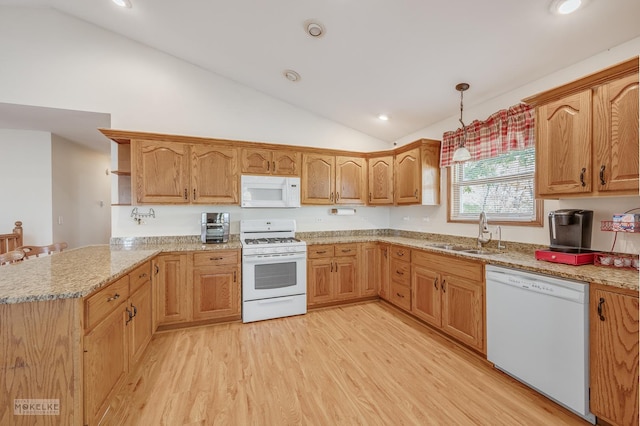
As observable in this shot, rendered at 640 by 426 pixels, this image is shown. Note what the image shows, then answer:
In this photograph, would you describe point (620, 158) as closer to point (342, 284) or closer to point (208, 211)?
point (342, 284)

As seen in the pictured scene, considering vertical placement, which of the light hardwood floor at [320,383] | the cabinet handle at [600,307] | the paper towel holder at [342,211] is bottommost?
the light hardwood floor at [320,383]

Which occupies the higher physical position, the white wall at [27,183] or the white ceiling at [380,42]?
the white ceiling at [380,42]

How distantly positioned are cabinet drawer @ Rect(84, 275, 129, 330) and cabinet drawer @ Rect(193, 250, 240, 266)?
947 millimetres

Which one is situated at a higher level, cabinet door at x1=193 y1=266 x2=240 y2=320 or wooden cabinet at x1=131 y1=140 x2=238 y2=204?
wooden cabinet at x1=131 y1=140 x2=238 y2=204

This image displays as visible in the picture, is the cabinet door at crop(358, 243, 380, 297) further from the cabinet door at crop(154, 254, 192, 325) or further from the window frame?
the cabinet door at crop(154, 254, 192, 325)

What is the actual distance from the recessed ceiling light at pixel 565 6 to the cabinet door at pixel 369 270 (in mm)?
2761

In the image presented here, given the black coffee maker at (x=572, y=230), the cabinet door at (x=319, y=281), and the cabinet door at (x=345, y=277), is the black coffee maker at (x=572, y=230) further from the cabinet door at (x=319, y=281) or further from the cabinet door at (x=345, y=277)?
the cabinet door at (x=319, y=281)

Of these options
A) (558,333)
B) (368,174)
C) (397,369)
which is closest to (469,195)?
(368,174)

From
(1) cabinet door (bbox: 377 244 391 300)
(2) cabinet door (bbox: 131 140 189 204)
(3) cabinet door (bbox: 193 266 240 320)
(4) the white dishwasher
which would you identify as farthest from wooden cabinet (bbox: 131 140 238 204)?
(4) the white dishwasher

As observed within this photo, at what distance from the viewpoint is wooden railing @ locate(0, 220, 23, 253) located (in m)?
3.50

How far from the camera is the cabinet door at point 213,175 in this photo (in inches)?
123

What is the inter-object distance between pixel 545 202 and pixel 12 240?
6.39 meters

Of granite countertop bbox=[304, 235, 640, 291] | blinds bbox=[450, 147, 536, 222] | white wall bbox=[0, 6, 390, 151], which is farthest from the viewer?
white wall bbox=[0, 6, 390, 151]

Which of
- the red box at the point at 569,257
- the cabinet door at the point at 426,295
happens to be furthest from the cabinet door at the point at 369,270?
the red box at the point at 569,257
